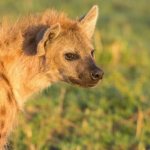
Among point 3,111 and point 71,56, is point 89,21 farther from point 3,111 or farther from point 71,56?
point 3,111

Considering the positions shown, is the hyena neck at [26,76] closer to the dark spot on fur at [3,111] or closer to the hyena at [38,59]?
the hyena at [38,59]

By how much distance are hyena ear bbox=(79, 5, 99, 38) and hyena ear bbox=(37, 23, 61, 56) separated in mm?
522

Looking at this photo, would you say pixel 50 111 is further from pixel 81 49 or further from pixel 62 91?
pixel 81 49

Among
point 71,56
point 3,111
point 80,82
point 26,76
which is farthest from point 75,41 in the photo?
point 3,111

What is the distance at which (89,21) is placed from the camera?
749 centimetres

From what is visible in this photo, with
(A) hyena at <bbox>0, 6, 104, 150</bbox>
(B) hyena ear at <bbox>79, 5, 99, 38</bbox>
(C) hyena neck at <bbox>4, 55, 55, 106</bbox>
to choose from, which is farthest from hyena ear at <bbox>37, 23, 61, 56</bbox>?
(B) hyena ear at <bbox>79, 5, 99, 38</bbox>

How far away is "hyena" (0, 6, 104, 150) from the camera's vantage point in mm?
6816

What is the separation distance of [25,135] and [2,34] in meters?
1.56

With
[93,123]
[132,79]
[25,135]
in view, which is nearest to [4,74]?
[25,135]

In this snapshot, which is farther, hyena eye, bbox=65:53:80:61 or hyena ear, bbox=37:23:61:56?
hyena eye, bbox=65:53:80:61

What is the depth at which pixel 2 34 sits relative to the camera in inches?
273

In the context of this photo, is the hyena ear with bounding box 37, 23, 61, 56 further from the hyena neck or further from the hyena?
the hyena neck

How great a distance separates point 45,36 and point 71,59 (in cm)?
41

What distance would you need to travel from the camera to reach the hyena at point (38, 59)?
22.4 feet
